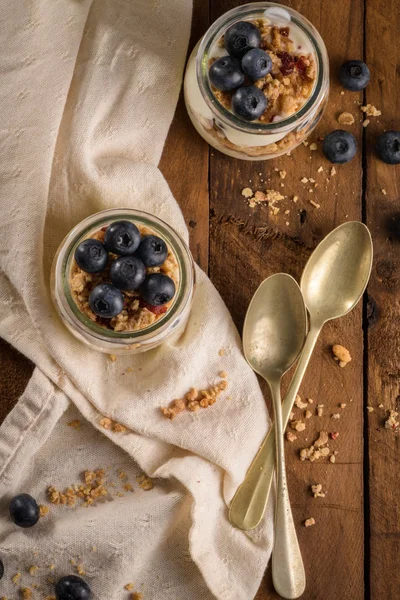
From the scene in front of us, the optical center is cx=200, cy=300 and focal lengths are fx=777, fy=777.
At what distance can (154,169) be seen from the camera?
162cm

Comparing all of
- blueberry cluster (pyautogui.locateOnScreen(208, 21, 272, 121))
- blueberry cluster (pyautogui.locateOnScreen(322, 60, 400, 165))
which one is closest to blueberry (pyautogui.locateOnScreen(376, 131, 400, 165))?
blueberry cluster (pyautogui.locateOnScreen(322, 60, 400, 165))

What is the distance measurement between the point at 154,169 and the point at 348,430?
0.70 metres

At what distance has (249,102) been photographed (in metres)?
1.45

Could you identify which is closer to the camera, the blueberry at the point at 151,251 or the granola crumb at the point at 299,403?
the blueberry at the point at 151,251

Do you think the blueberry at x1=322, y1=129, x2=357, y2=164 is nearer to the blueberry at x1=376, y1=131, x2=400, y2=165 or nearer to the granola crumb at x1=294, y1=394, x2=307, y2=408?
the blueberry at x1=376, y1=131, x2=400, y2=165

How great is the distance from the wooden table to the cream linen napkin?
0.34ft

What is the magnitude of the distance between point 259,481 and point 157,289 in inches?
19.2

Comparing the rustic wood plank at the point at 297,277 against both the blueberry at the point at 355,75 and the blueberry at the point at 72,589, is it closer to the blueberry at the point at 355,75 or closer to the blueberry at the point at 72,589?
the blueberry at the point at 355,75

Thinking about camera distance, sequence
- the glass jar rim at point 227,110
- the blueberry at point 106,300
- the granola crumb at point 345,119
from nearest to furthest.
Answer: the blueberry at point 106,300 < the glass jar rim at point 227,110 < the granola crumb at point 345,119

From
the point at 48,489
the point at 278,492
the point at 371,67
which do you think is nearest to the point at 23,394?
the point at 48,489

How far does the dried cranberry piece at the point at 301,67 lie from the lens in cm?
154

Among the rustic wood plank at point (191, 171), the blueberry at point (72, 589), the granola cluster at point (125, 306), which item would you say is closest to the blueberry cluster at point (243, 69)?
the rustic wood plank at point (191, 171)

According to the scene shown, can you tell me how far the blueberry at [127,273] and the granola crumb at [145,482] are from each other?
457mm

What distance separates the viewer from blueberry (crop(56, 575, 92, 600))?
5.11 feet
